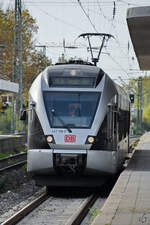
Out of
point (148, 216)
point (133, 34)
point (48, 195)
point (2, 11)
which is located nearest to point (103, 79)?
point (133, 34)

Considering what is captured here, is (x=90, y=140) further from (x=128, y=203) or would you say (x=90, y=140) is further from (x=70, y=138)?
(x=128, y=203)

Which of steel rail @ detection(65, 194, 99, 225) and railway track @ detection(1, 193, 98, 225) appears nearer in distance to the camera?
steel rail @ detection(65, 194, 99, 225)

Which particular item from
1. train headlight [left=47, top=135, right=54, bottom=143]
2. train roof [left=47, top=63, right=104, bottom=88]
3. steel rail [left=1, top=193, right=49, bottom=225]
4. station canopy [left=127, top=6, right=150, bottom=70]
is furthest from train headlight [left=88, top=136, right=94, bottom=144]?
station canopy [left=127, top=6, right=150, bottom=70]

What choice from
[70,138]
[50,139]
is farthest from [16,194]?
[70,138]

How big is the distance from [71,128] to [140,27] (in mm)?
2918

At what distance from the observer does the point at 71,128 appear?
13555mm

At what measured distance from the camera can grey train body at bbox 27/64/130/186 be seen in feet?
44.0

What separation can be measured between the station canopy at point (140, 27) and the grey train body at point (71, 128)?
1436mm

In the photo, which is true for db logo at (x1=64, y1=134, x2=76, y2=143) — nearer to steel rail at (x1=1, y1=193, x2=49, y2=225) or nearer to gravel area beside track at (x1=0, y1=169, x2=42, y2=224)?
steel rail at (x1=1, y1=193, x2=49, y2=225)

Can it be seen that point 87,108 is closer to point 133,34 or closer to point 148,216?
point 133,34

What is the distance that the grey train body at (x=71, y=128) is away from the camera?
13.4 m

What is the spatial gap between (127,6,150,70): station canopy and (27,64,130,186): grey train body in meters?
1.44

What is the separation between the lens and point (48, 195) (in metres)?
14.4

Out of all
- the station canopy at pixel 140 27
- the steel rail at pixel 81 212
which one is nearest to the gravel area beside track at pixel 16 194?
the steel rail at pixel 81 212
